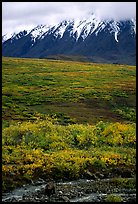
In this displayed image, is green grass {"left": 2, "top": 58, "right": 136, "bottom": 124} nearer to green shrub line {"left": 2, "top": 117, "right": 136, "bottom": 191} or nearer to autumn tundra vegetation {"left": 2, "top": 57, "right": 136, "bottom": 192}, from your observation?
autumn tundra vegetation {"left": 2, "top": 57, "right": 136, "bottom": 192}

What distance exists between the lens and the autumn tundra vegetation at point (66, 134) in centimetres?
2467

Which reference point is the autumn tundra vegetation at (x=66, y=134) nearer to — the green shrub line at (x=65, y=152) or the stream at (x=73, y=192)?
the green shrub line at (x=65, y=152)

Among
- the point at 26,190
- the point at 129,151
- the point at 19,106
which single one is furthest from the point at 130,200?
the point at 19,106

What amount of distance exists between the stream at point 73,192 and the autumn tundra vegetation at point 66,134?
89cm

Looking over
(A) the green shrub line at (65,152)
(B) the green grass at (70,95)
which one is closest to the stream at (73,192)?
(A) the green shrub line at (65,152)

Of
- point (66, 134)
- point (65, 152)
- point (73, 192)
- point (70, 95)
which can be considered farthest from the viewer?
point (70, 95)

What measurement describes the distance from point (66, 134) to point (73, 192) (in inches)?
461

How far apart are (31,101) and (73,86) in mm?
14440

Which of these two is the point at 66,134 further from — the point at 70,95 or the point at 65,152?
the point at 70,95

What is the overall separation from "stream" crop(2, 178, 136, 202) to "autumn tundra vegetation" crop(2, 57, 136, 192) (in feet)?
2.92

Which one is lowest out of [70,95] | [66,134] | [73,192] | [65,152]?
[73,192]

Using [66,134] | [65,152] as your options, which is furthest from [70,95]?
[65,152]

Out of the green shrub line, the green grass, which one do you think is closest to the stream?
the green shrub line

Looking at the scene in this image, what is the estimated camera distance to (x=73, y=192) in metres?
21.0
